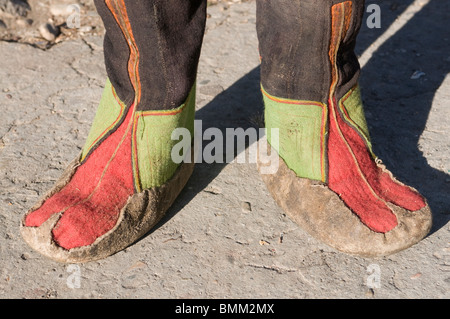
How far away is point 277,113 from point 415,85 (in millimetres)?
858

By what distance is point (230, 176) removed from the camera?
1807mm

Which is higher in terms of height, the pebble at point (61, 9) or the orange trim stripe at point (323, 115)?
the orange trim stripe at point (323, 115)

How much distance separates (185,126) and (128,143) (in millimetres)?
173

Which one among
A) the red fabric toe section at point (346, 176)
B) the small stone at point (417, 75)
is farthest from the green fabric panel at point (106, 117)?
the small stone at point (417, 75)

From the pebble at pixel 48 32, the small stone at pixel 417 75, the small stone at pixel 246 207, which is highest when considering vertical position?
the small stone at pixel 417 75

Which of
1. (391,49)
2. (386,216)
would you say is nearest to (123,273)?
(386,216)

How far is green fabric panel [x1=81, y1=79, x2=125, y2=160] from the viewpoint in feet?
5.21

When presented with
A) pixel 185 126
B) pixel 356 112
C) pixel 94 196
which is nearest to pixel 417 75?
pixel 356 112

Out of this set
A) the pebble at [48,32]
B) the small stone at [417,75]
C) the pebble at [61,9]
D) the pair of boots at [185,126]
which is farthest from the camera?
the pebble at [61,9]

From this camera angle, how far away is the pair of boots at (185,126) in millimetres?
1418

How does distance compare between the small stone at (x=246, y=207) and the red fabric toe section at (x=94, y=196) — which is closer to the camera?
the red fabric toe section at (x=94, y=196)

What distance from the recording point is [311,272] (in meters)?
1.48

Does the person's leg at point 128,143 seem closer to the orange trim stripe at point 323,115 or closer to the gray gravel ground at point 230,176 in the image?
the gray gravel ground at point 230,176

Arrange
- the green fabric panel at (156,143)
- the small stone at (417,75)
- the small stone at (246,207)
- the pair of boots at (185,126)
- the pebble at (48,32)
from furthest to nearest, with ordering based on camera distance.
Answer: the pebble at (48,32), the small stone at (417,75), the small stone at (246,207), the green fabric panel at (156,143), the pair of boots at (185,126)
